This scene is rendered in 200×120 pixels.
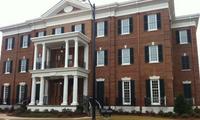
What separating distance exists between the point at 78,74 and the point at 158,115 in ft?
33.1

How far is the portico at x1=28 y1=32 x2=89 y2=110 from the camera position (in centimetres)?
2918

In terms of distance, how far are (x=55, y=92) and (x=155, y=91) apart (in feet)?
43.1

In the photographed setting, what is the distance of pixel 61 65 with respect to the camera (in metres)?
33.2

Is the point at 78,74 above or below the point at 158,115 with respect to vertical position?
above

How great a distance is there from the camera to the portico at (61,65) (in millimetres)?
29177

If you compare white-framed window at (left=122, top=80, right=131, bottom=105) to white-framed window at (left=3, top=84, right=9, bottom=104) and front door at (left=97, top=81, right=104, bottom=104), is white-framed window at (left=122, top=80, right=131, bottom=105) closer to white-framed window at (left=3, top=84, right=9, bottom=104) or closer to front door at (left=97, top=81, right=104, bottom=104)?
front door at (left=97, top=81, right=104, bottom=104)

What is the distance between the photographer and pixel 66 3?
114 ft

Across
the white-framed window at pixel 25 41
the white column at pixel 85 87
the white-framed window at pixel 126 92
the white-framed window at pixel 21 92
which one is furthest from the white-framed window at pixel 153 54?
the white-framed window at pixel 25 41

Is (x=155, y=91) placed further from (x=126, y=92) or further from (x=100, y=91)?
(x=100, y=91)

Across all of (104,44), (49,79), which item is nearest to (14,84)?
(49,79)

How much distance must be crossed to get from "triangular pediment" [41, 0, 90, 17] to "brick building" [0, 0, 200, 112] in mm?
13

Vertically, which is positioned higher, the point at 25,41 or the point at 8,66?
the point at 25,41

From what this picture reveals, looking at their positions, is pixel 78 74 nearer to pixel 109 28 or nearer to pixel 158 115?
pixel 109 28

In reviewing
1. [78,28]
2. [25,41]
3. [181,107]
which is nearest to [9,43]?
[25,41]
